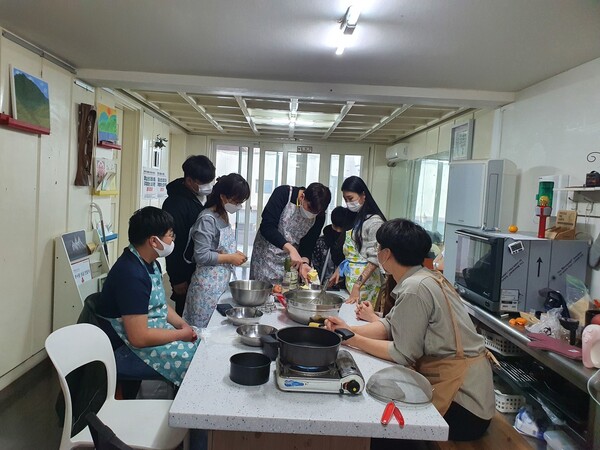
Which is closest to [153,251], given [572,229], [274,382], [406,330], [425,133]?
[274,382]

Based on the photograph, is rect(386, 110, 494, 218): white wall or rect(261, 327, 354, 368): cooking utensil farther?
rect(386, 110, 494, 218): white wall

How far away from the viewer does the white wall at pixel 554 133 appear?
257 cm

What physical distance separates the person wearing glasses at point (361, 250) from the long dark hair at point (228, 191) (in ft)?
2.41

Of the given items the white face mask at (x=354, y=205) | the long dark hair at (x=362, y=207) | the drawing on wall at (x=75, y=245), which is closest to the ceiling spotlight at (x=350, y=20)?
the long dark hair at (x=362, y=207)

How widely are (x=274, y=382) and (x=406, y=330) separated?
55 centimetres

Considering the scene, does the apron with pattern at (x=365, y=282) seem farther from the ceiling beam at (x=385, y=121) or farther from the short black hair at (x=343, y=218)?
the ceiling beam at (x=385, y=121)

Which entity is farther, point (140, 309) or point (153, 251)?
point (153, 251)

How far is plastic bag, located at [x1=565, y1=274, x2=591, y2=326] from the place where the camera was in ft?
7.23

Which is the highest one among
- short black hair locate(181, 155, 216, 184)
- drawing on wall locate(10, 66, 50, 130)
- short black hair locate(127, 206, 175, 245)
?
drawing on wall locate(10, 66, 50, 130)

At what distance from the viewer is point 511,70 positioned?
2.91 meters

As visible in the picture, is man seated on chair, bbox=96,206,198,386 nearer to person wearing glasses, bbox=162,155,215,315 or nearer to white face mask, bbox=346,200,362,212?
person wearing glasses, bbox=162,155,215,315

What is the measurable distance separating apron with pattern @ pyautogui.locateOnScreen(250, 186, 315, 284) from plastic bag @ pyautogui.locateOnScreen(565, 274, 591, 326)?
165 cm

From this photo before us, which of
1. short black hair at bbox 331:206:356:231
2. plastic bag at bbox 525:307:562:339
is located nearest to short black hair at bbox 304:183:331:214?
short black hair at bbox 331:206:356:231

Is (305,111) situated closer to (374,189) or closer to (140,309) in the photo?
(374,189)
